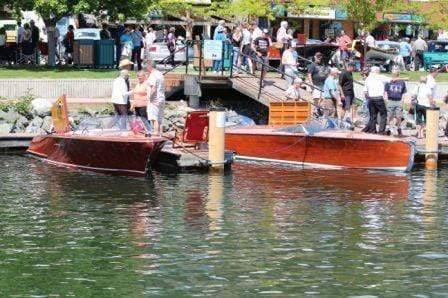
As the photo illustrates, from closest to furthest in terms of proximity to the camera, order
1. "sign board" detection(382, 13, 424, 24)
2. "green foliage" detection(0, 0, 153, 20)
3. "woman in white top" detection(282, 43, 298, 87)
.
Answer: "woman in white top" detection(282, 43, 298, 87)
"green foliage" detection(0, 0, 153, 20)
"sign board" detection(382, 13, 424, 24)

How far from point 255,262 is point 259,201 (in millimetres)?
5774

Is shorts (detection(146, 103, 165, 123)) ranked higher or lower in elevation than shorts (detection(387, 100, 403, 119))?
higher

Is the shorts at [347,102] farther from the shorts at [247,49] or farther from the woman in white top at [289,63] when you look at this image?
the shorts at [247,49]

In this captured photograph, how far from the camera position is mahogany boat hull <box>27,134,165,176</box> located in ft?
86.6

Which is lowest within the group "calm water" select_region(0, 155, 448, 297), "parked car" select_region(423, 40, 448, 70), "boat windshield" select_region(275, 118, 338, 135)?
"calm water" select_region(0, 155, 448, 297)

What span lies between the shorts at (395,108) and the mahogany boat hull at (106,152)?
754 cm

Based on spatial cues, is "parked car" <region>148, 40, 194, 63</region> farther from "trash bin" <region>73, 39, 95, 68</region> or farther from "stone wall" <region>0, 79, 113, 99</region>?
"stone wall" <region>0, 79, 113, 99</region>

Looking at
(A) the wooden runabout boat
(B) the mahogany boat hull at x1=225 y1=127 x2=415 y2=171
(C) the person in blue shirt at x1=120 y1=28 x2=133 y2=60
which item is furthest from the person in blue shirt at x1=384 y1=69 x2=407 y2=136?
(C) the person in blue shirt at x1=120 y1=28 x2=133 y2=60

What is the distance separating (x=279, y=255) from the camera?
59.9ft

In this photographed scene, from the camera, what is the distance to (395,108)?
3169cm

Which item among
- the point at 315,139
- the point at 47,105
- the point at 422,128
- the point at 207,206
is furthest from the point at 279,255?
the point at 47,105

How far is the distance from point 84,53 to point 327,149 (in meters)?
16.0

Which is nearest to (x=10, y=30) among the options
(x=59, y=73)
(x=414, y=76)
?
(x=59, y=73)

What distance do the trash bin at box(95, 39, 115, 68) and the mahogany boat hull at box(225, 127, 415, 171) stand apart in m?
13.5
